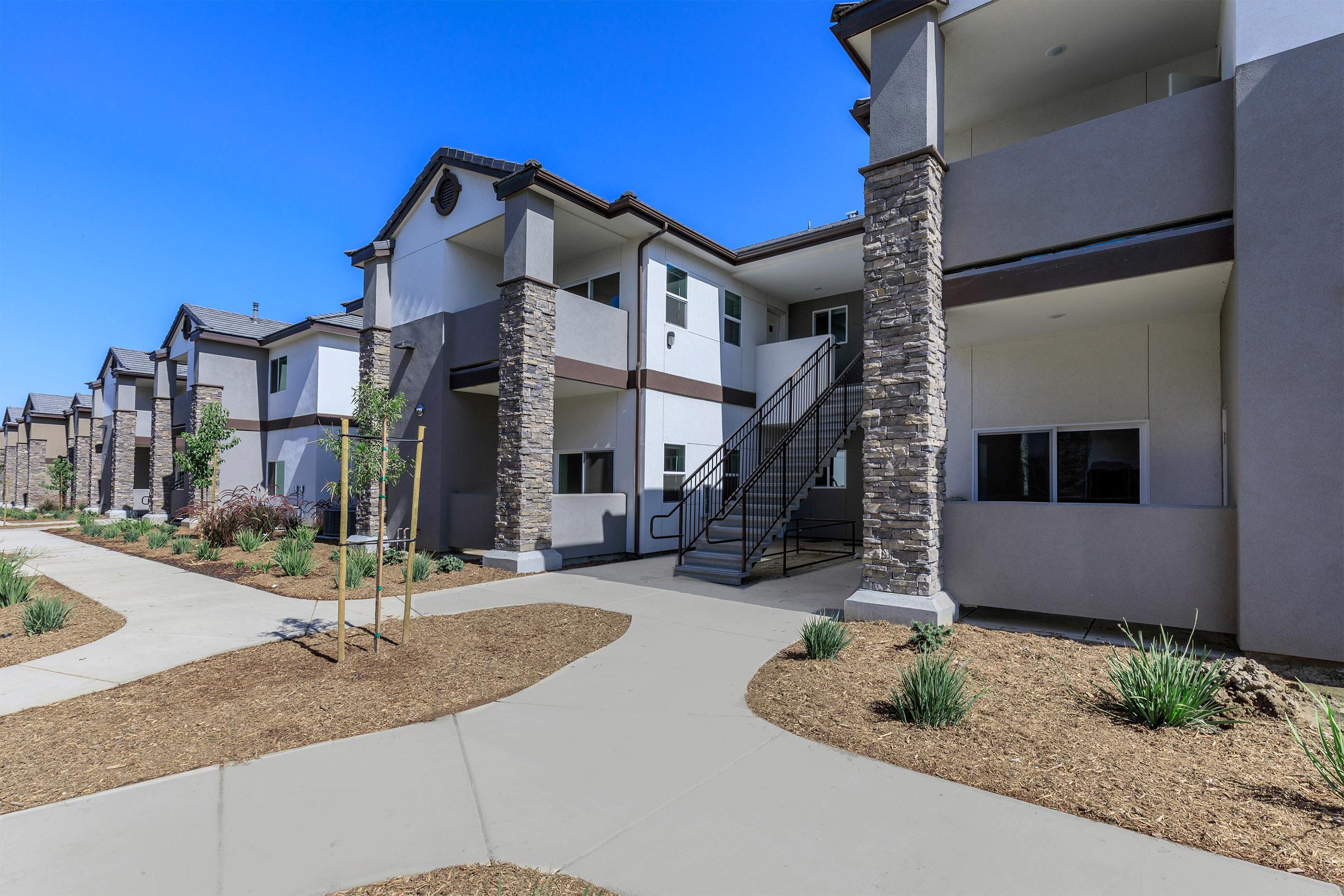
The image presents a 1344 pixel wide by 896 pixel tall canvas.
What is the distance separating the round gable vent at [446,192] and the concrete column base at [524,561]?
7.90 meters

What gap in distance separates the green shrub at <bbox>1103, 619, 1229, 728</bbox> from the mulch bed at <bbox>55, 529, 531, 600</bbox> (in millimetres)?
8863

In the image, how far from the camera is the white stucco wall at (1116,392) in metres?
8.29

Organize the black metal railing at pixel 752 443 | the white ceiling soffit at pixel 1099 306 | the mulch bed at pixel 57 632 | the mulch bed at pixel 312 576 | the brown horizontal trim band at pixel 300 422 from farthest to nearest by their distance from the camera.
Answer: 1. the brown horizontal trim band at pixel 300 422
2. the black metal railing at pixel 752 443
3. the mulch bed at pixel 312 576
4. the white ceiling soffit at pixel 1099 306
5. the mulch bed at pixel 57 632

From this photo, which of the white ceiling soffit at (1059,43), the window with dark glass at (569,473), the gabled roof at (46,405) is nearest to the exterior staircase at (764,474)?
the window with dark glass at (569,473)

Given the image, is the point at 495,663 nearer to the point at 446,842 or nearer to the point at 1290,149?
the point at 446,842

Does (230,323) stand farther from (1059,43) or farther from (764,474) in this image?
(1059,43)

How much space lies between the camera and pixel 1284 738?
4.20 m

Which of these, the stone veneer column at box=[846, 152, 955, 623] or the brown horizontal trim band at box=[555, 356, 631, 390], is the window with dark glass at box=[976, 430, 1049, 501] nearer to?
the stone veneer column at box=[846, 152, 955, 623]

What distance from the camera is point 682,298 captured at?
14.5 meters

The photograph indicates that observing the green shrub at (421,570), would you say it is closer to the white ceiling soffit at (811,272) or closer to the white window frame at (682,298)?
the white window frame at (682,298)

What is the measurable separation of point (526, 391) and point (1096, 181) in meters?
9.07

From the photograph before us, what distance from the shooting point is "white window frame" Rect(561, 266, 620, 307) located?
46.9ft

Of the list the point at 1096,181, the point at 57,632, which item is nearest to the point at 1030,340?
the point at 1096,181

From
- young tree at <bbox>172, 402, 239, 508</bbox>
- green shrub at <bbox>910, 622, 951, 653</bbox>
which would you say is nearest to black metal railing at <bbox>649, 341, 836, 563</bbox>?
green shrub at <bbox>910, 622, 951, 653</bbox>
